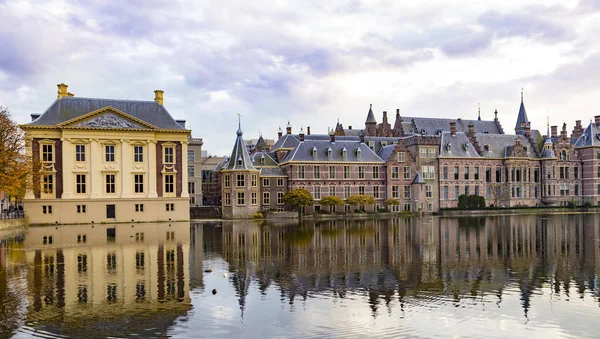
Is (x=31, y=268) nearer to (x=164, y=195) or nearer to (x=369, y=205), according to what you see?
(x=164, y=195)

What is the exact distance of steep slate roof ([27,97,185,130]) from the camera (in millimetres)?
62500

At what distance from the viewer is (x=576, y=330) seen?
16.0m

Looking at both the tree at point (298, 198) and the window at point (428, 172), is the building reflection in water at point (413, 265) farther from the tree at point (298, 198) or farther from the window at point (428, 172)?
the window at point (428, 172)

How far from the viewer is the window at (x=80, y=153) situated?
206ft

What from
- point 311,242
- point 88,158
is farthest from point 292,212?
point 311,242

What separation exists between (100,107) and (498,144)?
6525 cm

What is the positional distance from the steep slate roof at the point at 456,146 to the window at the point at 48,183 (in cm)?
5772

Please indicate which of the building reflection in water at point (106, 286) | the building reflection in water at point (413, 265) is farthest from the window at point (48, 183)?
the building reflection in water at point (413, 265)

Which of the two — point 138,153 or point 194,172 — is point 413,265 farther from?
point 194,172

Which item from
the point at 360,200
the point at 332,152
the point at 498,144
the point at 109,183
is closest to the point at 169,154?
the point at 109,183

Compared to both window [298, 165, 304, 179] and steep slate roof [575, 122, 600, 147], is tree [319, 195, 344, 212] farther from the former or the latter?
steep slate roof [575, 122, 600, 147]

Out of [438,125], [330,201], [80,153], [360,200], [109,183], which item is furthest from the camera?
[438,125]

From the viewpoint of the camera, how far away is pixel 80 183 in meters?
63.3

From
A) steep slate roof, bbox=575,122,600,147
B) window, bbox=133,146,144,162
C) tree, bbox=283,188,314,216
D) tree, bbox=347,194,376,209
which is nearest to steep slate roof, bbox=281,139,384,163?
tree, bbox=283,188,314,216
